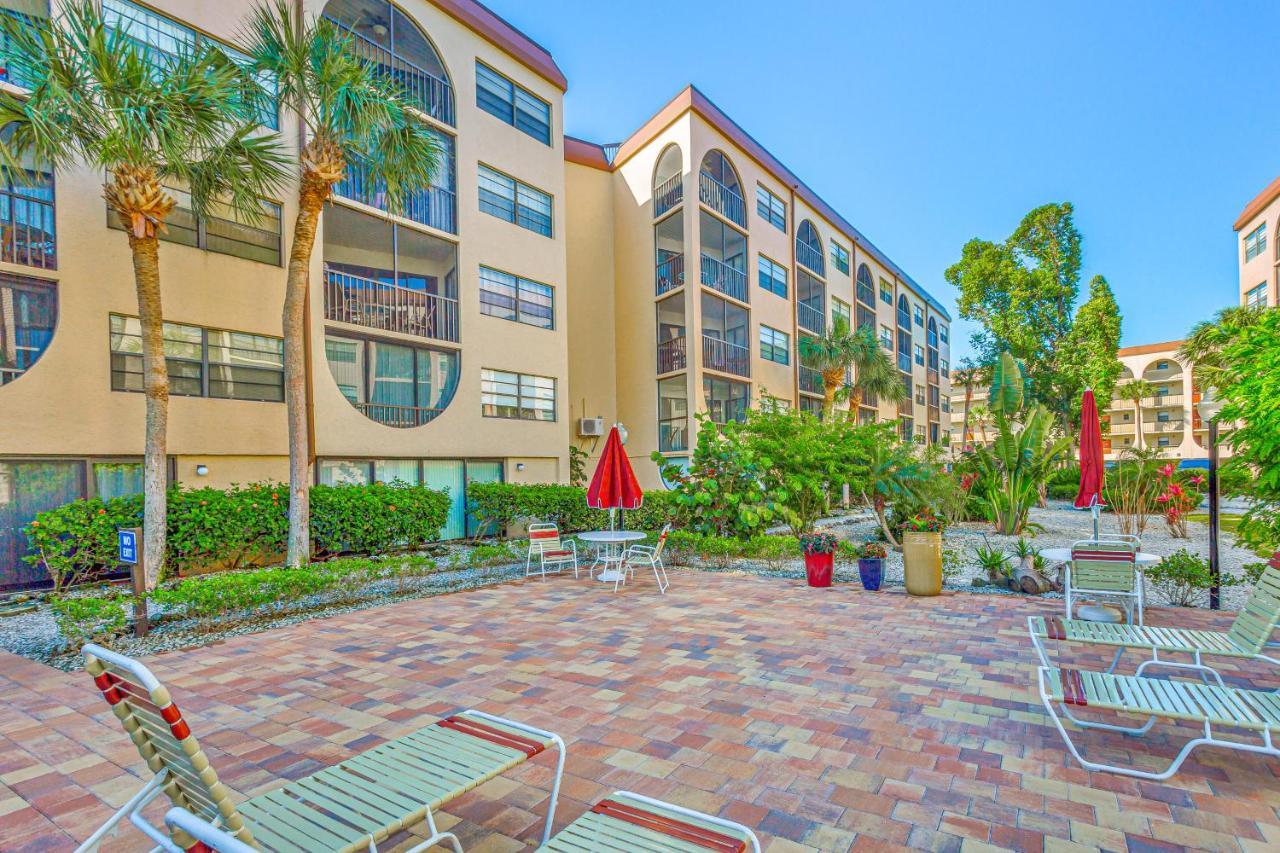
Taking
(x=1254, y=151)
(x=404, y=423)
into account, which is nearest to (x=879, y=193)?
(x=1254, y=151)

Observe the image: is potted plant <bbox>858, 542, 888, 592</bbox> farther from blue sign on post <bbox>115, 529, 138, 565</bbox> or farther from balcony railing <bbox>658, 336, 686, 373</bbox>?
balcony railing <bbox>658, 336, 686, 373</bbox>

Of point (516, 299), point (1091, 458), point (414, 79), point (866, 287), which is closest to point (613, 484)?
point (1091, 458)

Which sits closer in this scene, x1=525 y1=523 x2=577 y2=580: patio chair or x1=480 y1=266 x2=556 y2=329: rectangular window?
x1=525 y1=523 x2=577 y2=580: patio chair

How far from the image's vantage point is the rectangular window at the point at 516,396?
16203 mm

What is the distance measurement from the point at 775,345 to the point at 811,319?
14.4ft

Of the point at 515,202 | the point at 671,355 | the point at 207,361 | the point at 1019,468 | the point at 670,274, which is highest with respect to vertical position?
the point at 515,202

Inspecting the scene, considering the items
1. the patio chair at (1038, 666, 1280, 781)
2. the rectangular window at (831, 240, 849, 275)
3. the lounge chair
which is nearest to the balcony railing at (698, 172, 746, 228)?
the rectangular window at (831, 240, 849, 275)

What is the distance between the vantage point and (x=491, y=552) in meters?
10.8

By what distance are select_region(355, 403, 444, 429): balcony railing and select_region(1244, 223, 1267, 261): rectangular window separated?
38739 millimetres

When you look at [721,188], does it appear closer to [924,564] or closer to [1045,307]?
[924,564]

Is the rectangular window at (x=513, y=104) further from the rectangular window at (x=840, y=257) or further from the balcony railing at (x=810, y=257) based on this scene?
the rectangular window at (x=840, y=257)

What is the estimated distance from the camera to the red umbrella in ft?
34.2

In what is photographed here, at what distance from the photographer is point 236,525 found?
10219 millimetres

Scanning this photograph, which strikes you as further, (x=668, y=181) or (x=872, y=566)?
(x=668, y=181)
